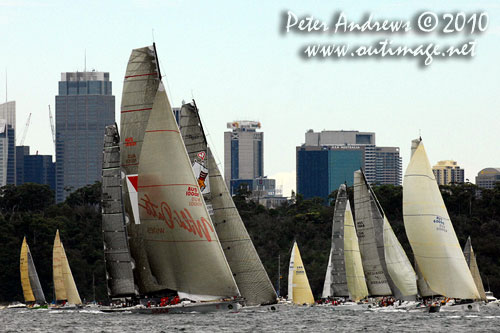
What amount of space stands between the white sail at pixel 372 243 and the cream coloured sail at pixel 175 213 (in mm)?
25899

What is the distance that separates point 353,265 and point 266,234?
57.1 m

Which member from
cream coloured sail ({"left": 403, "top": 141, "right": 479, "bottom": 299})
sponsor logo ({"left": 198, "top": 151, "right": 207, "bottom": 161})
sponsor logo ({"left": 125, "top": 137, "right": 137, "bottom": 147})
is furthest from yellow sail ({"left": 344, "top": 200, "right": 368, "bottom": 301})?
sponsor logo ({"left": 125, "top": 137, "right": 137, "bottom": 147})

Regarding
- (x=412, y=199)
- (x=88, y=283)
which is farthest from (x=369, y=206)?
(x=88, y=283)

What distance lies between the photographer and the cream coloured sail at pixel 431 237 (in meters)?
66.4

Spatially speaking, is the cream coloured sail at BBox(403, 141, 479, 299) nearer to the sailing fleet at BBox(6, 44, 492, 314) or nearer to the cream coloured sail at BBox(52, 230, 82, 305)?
the sailing fleet at BBox(6, 44, 492, 314)

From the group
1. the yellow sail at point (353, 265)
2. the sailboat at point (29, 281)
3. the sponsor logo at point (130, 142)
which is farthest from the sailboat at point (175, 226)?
the sailboat at point (29, 281)

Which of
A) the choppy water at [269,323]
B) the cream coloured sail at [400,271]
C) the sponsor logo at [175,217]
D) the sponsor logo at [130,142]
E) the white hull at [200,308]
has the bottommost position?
the choppy water at [269,323]

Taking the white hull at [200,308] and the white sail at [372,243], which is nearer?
the white hull at [200,308]

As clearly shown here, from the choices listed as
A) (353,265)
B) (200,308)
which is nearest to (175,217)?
(200,308)

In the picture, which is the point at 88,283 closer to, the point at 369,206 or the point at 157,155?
the point at 369,206

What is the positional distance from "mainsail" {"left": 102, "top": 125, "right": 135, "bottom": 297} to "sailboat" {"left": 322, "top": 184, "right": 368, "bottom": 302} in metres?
23.0

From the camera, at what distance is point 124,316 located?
6297cm

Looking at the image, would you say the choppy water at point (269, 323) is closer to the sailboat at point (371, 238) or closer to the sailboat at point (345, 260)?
the sailboat at point (371, 238)

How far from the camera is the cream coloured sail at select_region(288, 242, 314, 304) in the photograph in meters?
99.1
